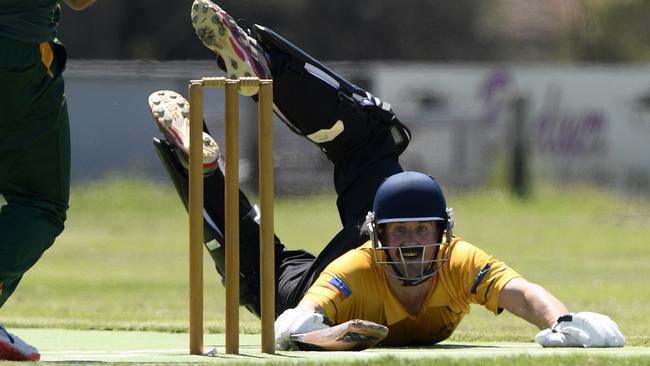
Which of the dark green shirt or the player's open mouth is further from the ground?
the dark green shirt

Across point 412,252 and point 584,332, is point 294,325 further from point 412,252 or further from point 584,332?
point 584,332

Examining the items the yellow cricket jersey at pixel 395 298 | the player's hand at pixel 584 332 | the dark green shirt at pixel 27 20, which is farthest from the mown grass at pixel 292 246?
the dark green shirt at pixel 27 20

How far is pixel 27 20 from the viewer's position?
474 centimetres

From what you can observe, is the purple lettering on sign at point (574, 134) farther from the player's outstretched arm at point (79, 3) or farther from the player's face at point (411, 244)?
the player's outstretched arm at point (79, 3)

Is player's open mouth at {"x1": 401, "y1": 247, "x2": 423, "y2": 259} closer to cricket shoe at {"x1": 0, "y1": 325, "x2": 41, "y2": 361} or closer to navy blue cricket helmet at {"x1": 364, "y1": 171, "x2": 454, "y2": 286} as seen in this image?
navy blue cricket helmet at {"x1": 364, "y1": 171, "x2": 454, "y2": 286}

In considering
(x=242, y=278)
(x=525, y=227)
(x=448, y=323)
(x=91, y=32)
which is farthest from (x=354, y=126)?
(x=91, y=32)

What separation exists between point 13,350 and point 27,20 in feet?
3.31

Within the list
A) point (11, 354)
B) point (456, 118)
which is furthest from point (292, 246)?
point (11, 354)

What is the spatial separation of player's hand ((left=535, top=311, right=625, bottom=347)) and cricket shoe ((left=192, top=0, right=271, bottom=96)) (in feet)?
5.68

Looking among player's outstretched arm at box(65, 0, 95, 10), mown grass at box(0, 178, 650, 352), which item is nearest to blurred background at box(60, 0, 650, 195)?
mown grass at box(0, 178, 650, 352)

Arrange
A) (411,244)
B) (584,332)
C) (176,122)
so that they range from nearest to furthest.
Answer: (584,332) → (411,244) → (176,122)

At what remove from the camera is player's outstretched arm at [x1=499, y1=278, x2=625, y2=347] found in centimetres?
520

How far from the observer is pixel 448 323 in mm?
5711

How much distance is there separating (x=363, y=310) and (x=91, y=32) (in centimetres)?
2280
